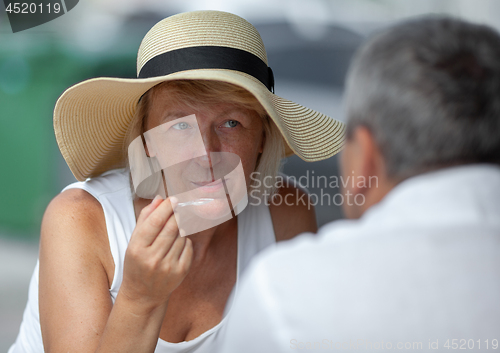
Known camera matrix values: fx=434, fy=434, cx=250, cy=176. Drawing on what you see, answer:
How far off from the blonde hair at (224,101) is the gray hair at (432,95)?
0.70 m

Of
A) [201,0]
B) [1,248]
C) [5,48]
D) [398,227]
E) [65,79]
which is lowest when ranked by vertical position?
[1,248]

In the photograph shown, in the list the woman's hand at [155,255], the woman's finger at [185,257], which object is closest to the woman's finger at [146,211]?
the woman's hand at [155,255]

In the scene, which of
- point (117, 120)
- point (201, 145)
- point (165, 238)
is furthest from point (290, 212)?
point (165, 238)

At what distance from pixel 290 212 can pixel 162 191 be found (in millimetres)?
585

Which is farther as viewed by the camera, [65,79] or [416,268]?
[65,79]

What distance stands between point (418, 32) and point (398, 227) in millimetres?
317

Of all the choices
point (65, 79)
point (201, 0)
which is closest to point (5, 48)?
point (65, 79)

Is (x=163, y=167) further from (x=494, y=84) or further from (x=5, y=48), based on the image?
(x=5, y=48)

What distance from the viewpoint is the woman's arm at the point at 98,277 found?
103cm

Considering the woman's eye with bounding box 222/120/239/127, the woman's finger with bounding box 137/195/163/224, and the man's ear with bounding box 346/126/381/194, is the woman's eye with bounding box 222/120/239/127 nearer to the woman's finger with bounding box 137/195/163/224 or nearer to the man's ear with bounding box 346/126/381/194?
the woman's finger with bounding box 137/195/163/224

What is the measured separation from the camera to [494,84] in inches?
26.6

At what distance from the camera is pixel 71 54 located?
136 inches

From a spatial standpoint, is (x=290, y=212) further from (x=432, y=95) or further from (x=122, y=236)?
(x=432, y=95)

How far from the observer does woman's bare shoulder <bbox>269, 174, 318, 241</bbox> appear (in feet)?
5.99
